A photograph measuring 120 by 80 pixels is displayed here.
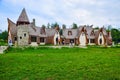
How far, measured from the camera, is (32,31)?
65.6 meters

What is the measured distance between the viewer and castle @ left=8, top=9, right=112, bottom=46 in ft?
201

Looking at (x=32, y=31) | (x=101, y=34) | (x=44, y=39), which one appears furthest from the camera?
(x=101, y=34)

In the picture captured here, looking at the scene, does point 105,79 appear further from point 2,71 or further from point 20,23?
point 20,23

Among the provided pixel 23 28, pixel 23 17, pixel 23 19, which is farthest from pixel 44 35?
pixel 23 19

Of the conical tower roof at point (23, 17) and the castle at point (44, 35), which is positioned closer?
the conical tower roof at point (23, 17)

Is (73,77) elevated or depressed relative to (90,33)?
depressed

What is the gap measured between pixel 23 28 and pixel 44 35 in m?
11.0

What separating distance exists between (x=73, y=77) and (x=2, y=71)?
570cm

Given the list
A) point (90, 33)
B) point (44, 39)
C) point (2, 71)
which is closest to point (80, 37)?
point (90, 33)

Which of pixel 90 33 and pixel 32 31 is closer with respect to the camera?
pixel 32 31

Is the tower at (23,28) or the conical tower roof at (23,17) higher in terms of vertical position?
the conical tower roof at (23,17)

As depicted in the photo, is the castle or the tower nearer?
the tower

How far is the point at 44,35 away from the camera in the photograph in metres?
70.8

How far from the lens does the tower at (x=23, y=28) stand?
60.2 m
